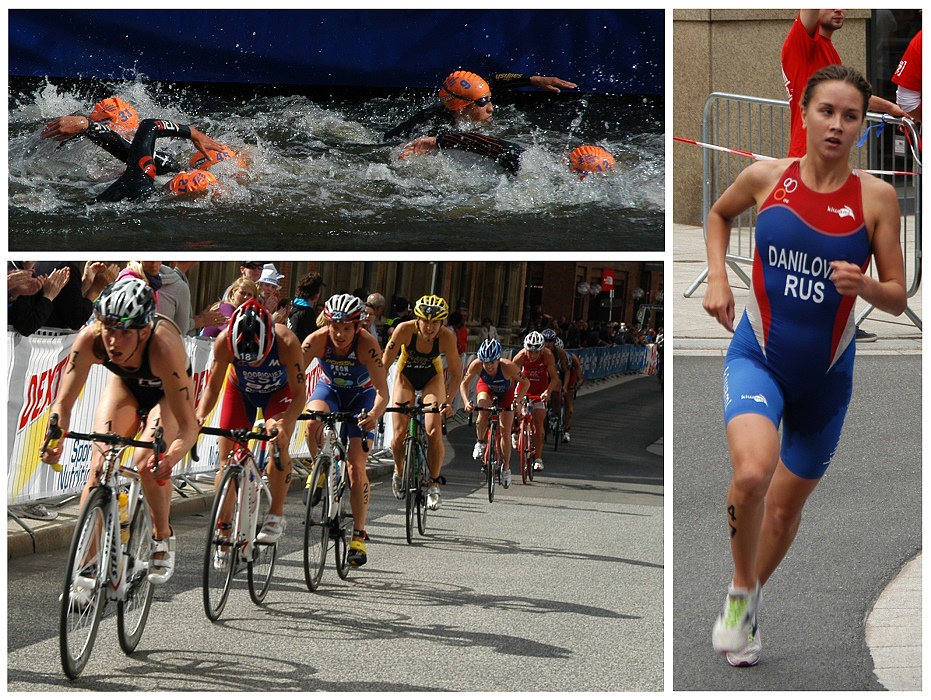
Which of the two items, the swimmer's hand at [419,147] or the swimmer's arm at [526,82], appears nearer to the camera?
the swimmer's arm at [526,82]

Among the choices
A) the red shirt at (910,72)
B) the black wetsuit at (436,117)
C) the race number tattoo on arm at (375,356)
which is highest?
the red shirt at (910,72)

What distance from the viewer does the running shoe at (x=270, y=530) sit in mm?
6559

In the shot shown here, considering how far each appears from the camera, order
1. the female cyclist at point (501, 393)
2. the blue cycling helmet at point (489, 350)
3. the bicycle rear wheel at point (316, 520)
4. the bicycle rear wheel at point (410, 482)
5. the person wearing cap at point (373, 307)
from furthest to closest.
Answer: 1. the female cyclist at point (501, 393)
2. the blue cycling helmet at point (489, 350)
3. the bicycle rear wheel at point (410, 482)
4. the person wearing cap at point (373, 307)
5. the bicycle rear wheel at point (316, 520)

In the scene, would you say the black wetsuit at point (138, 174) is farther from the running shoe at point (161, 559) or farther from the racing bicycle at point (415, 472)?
the racing bicycle at point (415, 472)

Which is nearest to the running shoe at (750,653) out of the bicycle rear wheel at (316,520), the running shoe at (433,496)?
the bicycle rear wheel at (316,520)

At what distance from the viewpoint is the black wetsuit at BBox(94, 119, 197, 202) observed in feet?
20.1

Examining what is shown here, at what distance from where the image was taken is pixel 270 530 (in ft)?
21.7

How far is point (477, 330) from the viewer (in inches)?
399

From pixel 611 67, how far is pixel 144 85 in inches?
96.9

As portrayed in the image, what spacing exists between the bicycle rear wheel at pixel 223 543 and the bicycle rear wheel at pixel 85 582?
37.2 inches

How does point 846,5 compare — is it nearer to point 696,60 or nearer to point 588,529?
point 588,529

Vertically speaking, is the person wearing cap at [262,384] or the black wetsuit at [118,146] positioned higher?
the black wetsuit at [118,146]

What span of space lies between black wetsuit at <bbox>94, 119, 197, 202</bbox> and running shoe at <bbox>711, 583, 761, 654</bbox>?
3452mm

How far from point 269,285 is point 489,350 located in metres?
4.41
